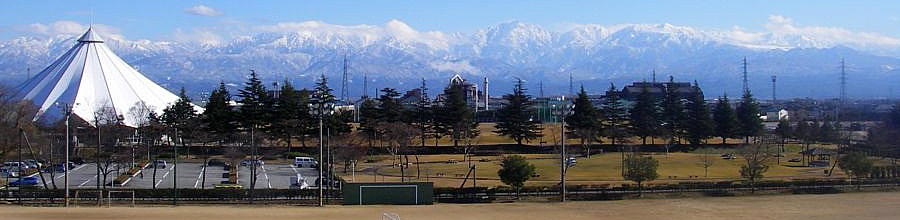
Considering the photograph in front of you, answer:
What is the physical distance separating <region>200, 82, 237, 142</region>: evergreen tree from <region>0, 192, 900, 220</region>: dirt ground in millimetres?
22805

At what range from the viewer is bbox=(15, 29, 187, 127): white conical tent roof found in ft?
182

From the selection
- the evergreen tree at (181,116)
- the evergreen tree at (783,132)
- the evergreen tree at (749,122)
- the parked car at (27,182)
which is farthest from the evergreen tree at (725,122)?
the parked car at (27,182)

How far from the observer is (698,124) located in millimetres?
54938

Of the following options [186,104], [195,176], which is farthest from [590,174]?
[186,104]

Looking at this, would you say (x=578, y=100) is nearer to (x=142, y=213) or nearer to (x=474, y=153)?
(x=474, y=153)

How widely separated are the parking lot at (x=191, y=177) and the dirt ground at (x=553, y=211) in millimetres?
7878

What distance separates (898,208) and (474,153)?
1028 inches

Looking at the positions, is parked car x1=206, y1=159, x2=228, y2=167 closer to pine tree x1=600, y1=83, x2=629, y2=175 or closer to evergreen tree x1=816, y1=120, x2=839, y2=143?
pine tree x1=600, y1=83, x2=629, y2=175

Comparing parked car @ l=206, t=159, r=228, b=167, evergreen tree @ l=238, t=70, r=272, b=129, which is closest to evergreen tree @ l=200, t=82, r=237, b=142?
evergreen tree @ l=238, t=70, r=272, b=129

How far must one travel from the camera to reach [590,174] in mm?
39344

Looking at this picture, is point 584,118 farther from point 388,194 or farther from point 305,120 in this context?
point 388,194

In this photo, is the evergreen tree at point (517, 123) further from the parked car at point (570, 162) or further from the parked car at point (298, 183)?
the parked car at point (298, 183)

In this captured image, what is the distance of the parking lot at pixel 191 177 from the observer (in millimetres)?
35594

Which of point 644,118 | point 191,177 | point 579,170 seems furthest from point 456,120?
point 191,177
